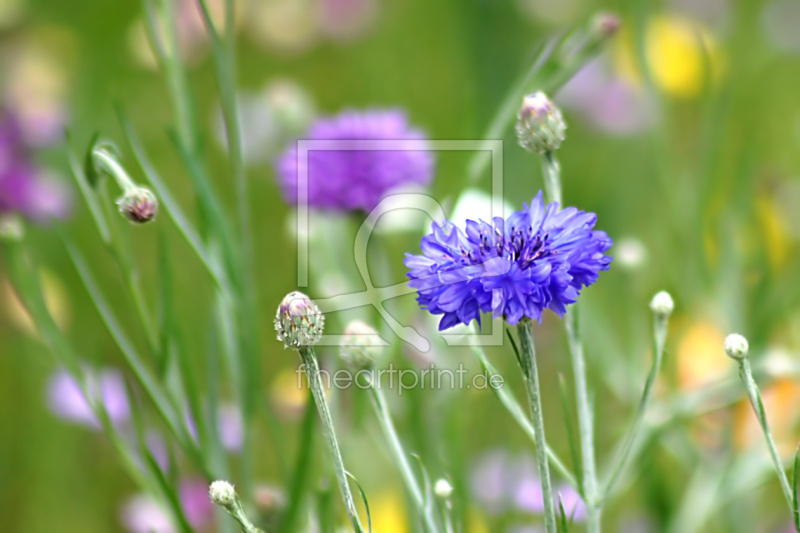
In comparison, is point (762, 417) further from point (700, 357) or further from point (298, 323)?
point (700, 357)

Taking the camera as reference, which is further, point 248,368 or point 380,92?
point 380,92

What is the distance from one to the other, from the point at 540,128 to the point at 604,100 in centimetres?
74

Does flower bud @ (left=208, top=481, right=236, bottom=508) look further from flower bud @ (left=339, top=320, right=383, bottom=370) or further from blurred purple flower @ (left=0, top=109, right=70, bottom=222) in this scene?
blurred purple flower @ (left=0, top=109, right=70, bottom=222)

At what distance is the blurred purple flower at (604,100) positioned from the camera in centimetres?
95

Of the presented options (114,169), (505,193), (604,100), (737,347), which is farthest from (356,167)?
(604,100)

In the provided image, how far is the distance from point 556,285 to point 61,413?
0.57m

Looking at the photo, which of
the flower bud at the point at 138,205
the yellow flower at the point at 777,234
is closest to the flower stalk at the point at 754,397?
the flower bud at the point at 138,205

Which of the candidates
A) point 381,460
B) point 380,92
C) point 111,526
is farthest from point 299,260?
point 380,92

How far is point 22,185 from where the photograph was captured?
81 centimetres

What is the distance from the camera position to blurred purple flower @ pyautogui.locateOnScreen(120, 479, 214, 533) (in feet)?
2.10

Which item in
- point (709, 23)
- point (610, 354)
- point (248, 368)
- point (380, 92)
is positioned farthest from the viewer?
point (709, 23)

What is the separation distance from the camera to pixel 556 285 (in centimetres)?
28

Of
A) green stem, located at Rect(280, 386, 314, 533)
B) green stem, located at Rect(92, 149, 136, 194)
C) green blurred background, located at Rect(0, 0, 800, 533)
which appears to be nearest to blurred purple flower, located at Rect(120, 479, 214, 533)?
green blurred background, located at Rect(0, 0, 800, 533)

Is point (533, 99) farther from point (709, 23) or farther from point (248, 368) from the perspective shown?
point (709, 23)
